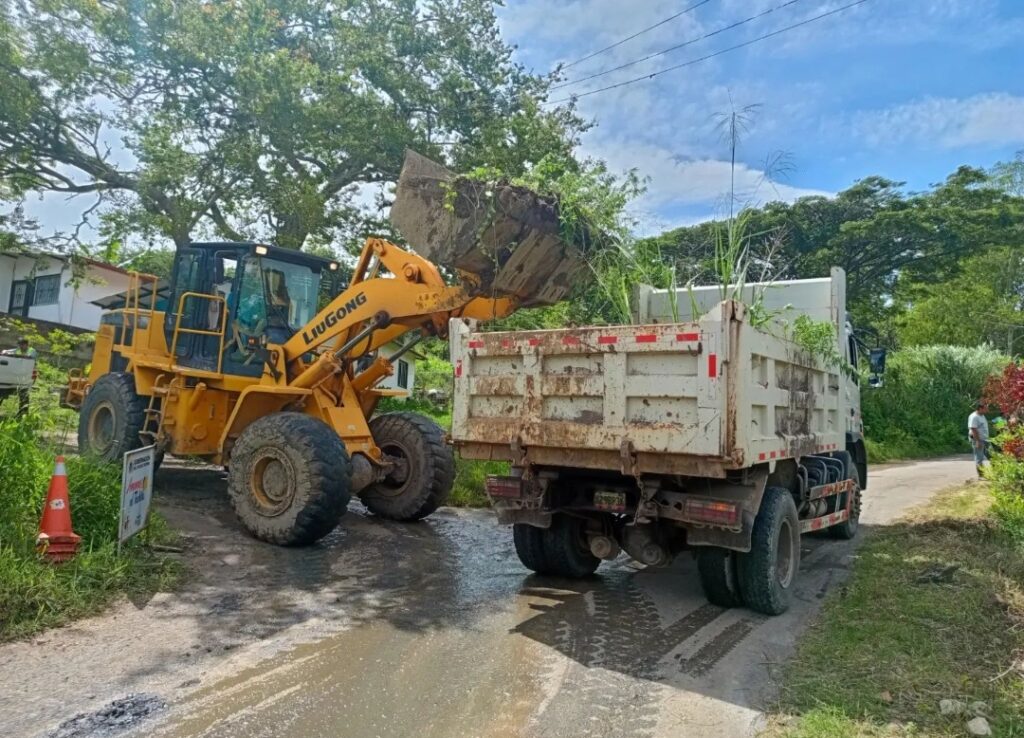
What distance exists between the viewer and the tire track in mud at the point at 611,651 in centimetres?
353

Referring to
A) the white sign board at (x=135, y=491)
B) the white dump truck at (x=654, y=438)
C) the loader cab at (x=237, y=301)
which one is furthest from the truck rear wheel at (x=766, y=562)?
the loader cab at (x=237, y=301)

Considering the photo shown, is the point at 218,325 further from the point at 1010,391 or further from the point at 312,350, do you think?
the point at 1010,391

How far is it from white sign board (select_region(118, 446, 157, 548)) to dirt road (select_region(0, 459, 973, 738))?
561mm

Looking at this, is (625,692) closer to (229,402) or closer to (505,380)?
(505,380)

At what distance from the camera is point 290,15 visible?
14.8m

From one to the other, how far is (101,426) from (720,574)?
24.2 feet

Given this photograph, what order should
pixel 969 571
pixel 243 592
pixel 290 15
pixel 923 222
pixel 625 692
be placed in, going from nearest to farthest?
pixel 625 692
pixel 243 592
pixel 969 571
pixel 290 15
pixel 923 222

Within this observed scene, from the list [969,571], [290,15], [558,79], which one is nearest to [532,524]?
[969,571]

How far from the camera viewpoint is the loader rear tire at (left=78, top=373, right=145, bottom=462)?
8211 mm

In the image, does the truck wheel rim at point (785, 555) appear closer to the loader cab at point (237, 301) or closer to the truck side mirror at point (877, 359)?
the truck side mirror at point (877, 359)

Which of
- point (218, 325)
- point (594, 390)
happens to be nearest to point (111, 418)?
point (218, 325)

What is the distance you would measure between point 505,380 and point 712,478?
64.8 inches

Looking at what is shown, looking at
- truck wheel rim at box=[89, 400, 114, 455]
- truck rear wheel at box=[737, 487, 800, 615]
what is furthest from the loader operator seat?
truck rear wheel at box=[737, 487, 800, 615]

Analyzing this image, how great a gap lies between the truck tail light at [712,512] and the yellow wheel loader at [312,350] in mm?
2429
